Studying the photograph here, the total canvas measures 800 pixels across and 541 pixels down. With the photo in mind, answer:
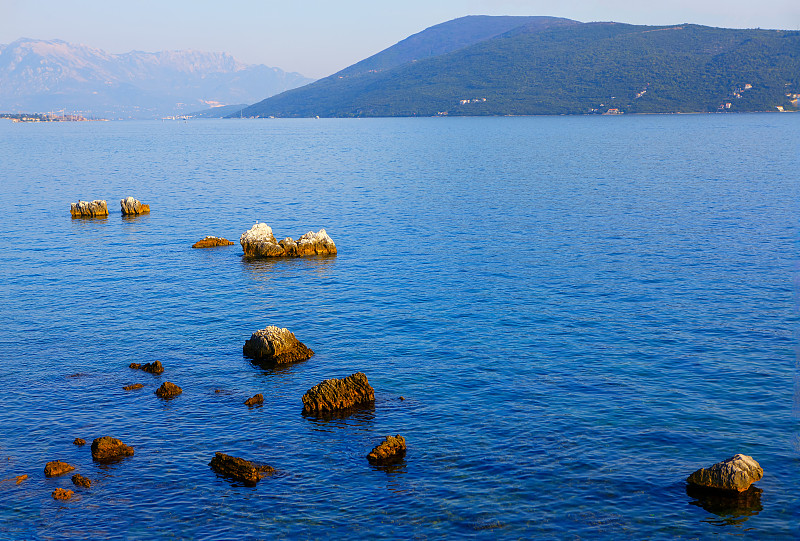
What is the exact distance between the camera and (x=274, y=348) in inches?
1816

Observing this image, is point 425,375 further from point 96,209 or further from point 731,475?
point 96,209

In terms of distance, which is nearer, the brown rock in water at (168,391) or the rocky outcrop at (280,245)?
the brown rock in water at (168,391)

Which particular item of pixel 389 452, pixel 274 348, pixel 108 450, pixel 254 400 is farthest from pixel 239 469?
pixel 274 348

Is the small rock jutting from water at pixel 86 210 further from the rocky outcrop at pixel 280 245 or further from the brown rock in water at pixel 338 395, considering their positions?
the brown rock in water at pixel 338 395

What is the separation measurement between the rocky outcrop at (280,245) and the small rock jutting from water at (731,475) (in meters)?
53.9

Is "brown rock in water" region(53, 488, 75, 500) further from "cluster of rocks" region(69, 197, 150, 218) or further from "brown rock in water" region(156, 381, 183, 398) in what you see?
"cluster of rocks" region(69, 197, 150, 218)

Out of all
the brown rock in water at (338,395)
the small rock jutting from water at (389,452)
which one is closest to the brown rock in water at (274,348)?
the brown rock in water at (338,395)

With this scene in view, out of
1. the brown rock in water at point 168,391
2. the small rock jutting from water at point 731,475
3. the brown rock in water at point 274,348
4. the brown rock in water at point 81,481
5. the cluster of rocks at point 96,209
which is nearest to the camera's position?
the small rock jutting from water at point 731,475

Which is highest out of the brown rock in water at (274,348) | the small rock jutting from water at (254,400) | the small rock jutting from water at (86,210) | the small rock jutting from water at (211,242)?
the small rock jutting from water at (86,210)

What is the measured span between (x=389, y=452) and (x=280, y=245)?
160 ft

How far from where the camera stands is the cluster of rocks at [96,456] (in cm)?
3109

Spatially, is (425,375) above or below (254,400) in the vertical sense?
above

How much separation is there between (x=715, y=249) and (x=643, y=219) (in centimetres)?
2011

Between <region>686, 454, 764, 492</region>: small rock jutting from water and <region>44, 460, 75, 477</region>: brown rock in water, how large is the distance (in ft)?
95.2
